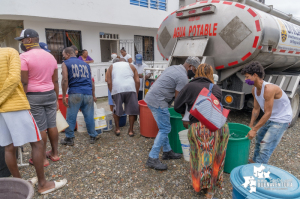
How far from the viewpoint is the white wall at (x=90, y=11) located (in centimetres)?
700

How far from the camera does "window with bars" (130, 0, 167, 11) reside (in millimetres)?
10378

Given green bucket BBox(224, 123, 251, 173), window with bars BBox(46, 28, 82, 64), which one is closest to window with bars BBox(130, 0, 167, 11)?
window with bars BBox(46, 28, 82, 64)

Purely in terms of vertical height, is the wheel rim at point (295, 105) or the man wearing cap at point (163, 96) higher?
the man wearing cap at point (163, 96)

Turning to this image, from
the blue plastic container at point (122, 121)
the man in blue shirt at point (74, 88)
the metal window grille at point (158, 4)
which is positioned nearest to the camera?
the man in blue shirt at point (74, 88)

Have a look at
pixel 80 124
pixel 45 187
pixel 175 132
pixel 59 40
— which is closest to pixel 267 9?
pixel 175 132

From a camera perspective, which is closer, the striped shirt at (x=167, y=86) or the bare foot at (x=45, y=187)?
the bare foot at (x=45, y=187)

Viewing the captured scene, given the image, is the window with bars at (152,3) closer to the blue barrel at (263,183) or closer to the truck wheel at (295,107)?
the truck wheel at (295,107)

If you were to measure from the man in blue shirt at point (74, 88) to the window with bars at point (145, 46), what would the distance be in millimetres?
7673

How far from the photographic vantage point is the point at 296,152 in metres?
3.67

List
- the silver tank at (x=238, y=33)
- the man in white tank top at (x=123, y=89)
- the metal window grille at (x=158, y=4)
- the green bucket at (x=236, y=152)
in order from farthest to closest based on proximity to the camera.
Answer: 1. the metal window grille at (x=158, y=4)
2. the man in white tank top at (x=123, y=89)
3. the silver tank at (x=238, y=33)
4. the green bucket at (x=236, y=152)

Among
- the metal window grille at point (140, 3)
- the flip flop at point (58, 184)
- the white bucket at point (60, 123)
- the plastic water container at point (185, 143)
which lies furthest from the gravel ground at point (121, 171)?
the metal window grille at point (140, 3)

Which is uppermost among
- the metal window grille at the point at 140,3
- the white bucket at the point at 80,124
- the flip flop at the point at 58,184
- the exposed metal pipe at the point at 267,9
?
the metal window grille at the point at 140,3

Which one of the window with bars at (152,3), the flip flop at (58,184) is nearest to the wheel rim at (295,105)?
the flip flop at (58,184)

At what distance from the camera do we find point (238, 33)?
382 centimetres
